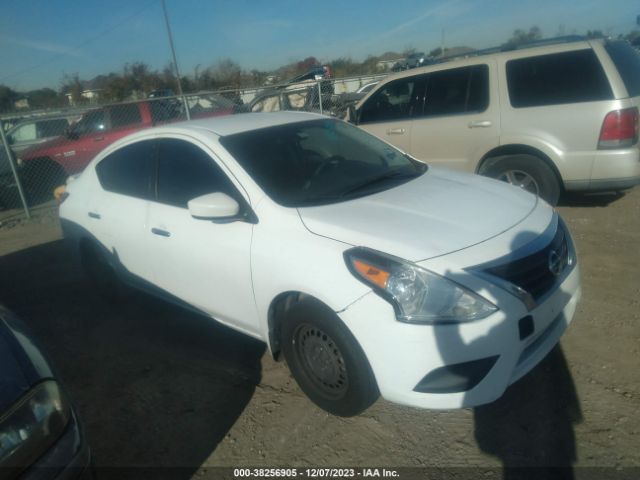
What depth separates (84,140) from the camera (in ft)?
32.1

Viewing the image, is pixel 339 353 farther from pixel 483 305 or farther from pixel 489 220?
pixel 489 220

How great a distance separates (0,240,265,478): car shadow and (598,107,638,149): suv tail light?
3966 millimetres

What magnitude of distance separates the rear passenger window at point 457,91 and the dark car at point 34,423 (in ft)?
16.8

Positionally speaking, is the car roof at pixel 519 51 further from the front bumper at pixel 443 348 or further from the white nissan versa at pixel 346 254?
the front bumper at pixel 443 348

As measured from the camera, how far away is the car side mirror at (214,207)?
102 inches

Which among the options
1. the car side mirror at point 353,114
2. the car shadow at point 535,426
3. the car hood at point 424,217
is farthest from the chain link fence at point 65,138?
the car shadow at point 535,426

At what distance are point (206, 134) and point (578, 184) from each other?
3959mm

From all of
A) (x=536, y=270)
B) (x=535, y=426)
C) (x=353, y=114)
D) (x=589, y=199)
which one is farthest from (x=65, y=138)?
(x=535, y=426)

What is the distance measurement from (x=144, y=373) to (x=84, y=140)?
8207 millimetres

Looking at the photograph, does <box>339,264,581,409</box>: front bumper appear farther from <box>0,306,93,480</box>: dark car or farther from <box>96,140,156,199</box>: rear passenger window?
<box>96,140,156,199</box>: rear passenger window

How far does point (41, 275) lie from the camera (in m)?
5.44

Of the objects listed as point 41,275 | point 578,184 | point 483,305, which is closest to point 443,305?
point 483,305

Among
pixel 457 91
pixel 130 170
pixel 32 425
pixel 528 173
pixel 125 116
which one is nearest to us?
pixel 32 425

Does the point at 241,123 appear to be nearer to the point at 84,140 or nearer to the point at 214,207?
the point at 214,207
